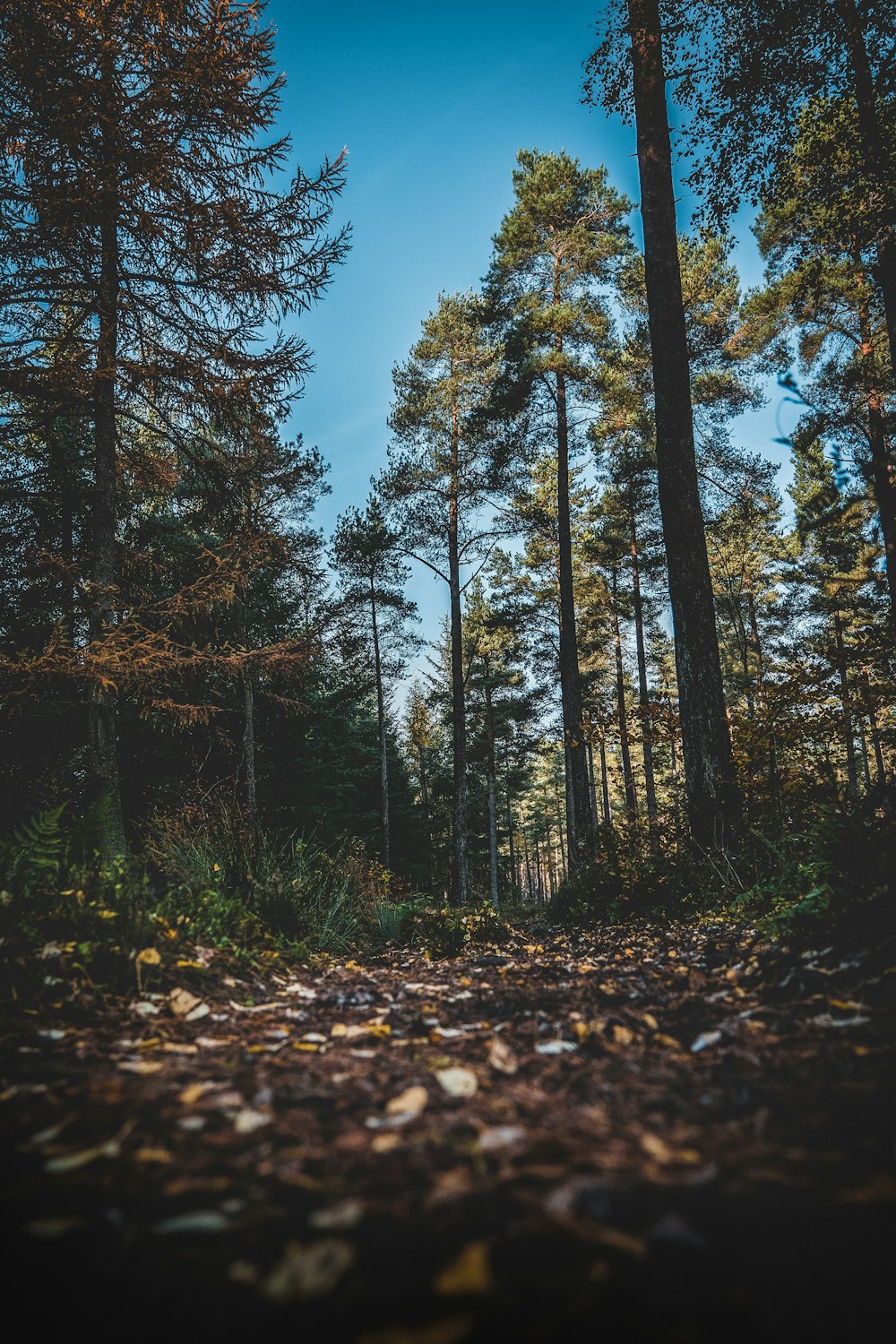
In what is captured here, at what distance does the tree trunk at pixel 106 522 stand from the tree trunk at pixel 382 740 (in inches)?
494

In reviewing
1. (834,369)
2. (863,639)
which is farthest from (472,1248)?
(834,369)

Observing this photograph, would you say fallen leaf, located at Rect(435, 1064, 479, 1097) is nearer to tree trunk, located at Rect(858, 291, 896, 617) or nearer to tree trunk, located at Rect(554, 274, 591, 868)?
tree trunk, located at Rect(858, 291, 896, 617)

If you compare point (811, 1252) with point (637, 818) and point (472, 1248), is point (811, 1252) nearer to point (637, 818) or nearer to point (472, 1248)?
point (472, 1248)

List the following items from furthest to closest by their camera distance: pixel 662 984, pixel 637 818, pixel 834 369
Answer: pixel 834 369
pixel 637 818
pixel 662 984

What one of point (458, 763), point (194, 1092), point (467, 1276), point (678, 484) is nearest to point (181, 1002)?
point (194, 1092)

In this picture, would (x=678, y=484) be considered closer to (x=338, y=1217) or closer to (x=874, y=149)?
(x=874, y=149)

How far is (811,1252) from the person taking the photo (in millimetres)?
1040

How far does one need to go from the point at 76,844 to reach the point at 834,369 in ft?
45.4

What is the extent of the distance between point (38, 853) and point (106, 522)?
4.46 metres

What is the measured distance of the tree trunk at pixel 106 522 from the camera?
6.18m

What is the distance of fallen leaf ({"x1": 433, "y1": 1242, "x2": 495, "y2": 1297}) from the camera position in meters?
0.96

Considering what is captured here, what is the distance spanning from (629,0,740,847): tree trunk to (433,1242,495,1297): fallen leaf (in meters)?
4.94

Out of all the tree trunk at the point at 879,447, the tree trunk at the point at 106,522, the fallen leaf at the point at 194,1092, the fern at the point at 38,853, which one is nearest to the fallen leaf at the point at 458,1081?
the fallen leaf at the point at 194,1092

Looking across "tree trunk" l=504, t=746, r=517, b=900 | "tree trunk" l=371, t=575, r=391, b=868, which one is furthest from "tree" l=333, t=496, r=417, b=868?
"tree trunk" l=504, t=746, r=517, b=900
